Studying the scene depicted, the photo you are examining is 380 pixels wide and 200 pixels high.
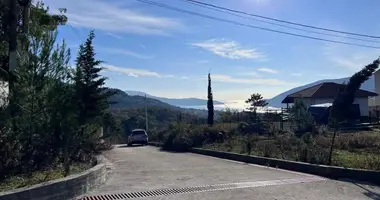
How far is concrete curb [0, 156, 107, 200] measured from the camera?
6.35 metres

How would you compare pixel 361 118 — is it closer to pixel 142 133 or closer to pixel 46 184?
pixel 142 133

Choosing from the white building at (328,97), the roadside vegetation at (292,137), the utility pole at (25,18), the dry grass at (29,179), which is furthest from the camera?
the white building at (328,97)

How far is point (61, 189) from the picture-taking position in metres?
7.34

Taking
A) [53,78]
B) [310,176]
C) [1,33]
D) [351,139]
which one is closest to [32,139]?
[53,78]

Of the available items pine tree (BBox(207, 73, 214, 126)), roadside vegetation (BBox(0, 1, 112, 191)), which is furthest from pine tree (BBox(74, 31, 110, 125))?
pine tree (BBox(207, 73, 214, 126))

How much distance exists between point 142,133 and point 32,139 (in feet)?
86.8

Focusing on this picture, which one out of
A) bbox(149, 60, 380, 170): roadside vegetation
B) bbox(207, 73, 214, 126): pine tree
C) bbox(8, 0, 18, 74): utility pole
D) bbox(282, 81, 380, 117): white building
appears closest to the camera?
bbox(8, 0, 18, 74): utility pole

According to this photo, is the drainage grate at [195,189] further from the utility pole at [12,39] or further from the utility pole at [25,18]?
the utility pole at [25,18]

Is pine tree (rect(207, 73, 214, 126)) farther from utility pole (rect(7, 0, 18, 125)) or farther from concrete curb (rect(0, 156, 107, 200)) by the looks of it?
concrete curb (rect(0, 156, 107, 200))

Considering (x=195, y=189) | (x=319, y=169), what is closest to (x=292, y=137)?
(x=319, y=169)

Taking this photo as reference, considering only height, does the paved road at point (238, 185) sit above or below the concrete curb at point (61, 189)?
below

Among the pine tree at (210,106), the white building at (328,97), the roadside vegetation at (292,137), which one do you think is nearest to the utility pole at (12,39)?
the roadside vegetation at (292,137)

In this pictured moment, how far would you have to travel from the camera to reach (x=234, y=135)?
23266 mm

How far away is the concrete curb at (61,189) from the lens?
635 cm
